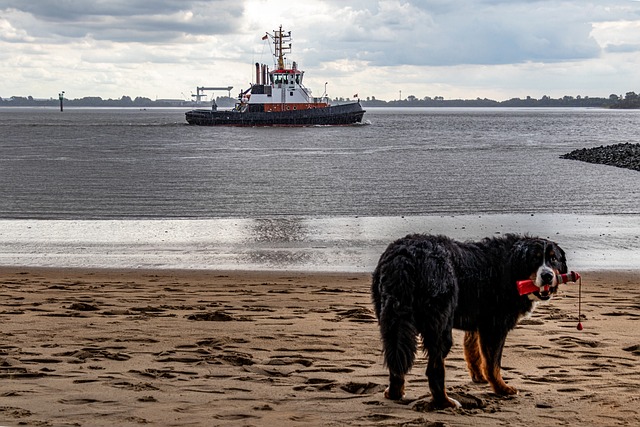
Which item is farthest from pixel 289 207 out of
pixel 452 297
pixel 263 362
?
pixel 452 297

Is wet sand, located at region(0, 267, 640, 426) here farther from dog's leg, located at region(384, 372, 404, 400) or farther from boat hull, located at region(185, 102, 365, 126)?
boat hull, located at region(185, 102, 365, 126)

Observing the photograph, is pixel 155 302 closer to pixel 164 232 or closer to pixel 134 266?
pixel 134 266

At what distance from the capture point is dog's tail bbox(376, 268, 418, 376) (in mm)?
5016

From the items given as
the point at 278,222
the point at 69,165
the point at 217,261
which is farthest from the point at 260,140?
the point at 217,261

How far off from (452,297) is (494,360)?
2.22 feet

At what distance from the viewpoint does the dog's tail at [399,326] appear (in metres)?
5.02

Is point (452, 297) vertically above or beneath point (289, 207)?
above

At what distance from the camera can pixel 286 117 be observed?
252ft

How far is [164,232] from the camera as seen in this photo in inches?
610

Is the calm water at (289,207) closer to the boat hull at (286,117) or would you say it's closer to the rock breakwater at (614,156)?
the rock breakwater at (614,156)

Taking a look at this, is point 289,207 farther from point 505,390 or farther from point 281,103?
point 281,103

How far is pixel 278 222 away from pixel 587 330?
10905 millimetres

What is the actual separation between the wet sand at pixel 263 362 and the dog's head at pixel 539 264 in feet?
2.30

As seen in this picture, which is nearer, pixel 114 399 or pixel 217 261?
pixel 114 399
